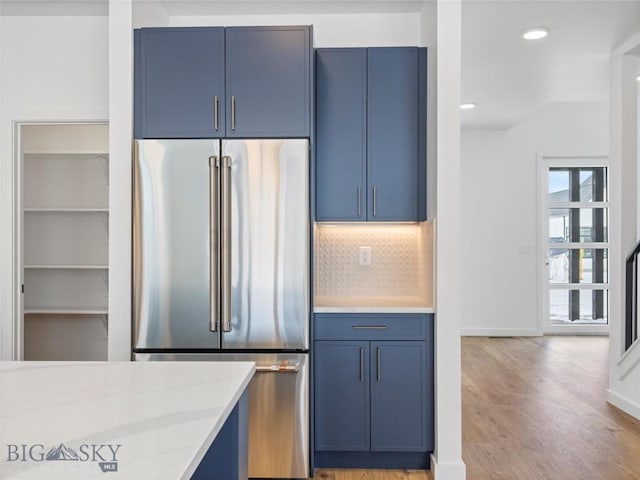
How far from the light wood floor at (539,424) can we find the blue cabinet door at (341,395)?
19 centimetres

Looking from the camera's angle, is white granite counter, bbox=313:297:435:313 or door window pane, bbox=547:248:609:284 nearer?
white granite counter, bbox=313:297:435:313

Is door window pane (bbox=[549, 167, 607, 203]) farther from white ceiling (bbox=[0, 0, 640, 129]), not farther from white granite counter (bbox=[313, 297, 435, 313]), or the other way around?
white granite counter (bbox=[313, 297, 435, 313])

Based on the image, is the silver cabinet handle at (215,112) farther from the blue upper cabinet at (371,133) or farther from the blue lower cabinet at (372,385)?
the blue lower cabinet at (372,385)

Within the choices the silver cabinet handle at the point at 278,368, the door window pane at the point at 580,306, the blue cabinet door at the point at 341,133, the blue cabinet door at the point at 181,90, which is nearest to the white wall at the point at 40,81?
the blue cabinet door at the point at 181,90

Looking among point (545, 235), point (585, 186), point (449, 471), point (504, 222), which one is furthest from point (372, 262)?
point (585, 186)

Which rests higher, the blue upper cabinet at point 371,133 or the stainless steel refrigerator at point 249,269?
the blue upper cabinet at point 371,133

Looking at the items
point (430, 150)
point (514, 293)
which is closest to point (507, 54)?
point (430, 150)

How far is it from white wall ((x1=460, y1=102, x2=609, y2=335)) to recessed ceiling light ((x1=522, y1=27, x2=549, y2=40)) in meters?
3.22

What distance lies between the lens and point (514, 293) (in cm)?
692

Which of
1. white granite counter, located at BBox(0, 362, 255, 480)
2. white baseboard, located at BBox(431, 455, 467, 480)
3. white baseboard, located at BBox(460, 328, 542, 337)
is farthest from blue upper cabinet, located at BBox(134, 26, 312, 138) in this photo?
white baseboard, located at BBox(460, 328, 542, 337)

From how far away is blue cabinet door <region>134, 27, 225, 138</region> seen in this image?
2.82m

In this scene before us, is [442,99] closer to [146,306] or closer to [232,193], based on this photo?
[232,193]

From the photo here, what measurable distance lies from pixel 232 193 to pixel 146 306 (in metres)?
0.72

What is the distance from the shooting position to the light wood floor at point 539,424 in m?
2.91
